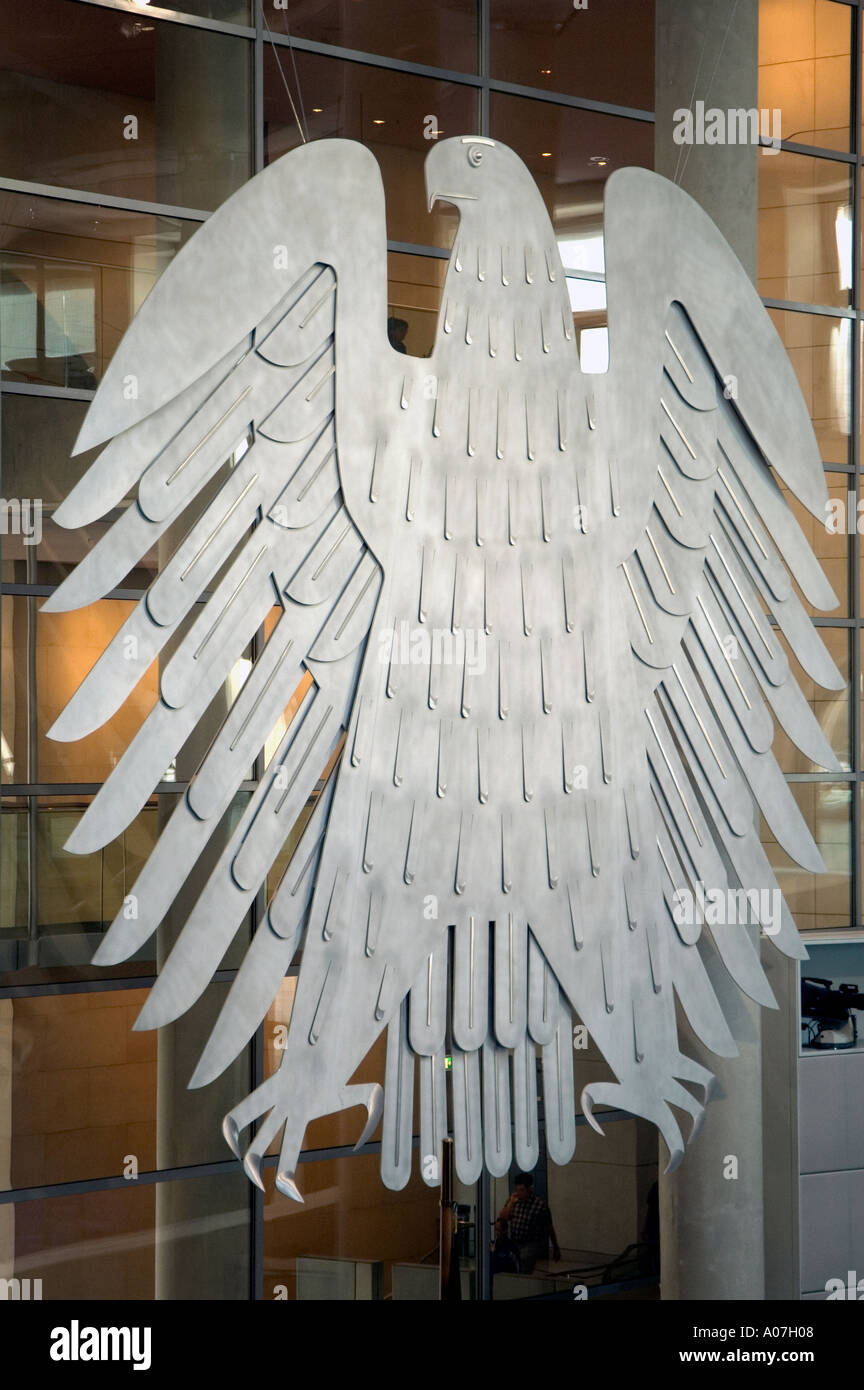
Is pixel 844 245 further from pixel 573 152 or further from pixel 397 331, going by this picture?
pixel 397 331

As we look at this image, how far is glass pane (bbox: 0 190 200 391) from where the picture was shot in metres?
4.15

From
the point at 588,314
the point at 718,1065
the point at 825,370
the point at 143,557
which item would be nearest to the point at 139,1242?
the point at 718,1065

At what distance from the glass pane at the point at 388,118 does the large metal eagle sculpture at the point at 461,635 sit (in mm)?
1274

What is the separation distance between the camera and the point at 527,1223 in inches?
194

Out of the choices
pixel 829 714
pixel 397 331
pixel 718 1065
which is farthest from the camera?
pixel 829 714

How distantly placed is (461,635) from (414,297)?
1710 mm

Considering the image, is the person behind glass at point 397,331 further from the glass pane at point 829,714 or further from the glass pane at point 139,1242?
the glass pane at point 139,1242

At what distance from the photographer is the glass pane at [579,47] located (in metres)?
4.84

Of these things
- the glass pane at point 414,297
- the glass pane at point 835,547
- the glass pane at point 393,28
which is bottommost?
the glass pane at point 835,547

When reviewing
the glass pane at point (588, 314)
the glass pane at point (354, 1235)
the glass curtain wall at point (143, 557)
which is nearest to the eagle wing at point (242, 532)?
the glass curtain wall at point (143, 557)

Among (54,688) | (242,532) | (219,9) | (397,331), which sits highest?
(219,9)

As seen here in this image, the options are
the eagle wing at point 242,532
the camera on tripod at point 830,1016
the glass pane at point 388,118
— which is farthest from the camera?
the camera on tripod at point 830,1016
